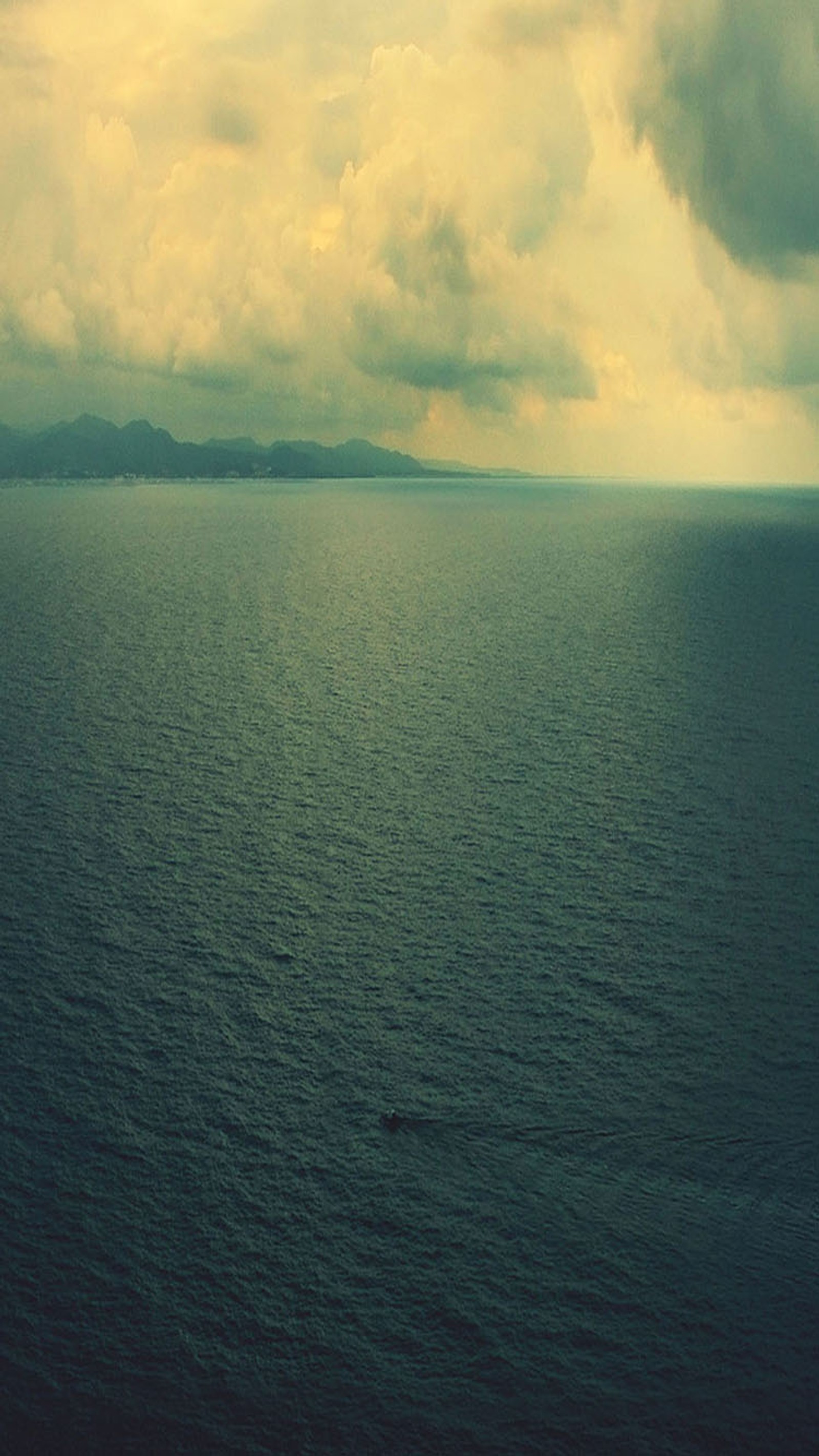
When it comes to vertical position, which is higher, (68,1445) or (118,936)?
(118,936)

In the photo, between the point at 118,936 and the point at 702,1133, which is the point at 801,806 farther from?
the point at 118,936

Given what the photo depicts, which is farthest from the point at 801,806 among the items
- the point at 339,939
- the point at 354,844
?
the point at 339,939

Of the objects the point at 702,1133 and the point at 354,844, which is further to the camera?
the point at 354,844

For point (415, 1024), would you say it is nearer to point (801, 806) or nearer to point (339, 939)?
point (339, 939)

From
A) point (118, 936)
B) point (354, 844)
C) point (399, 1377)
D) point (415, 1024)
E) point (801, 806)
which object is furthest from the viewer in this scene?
point (801, 806)

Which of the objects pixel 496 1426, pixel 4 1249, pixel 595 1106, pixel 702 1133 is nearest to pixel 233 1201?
pixel 4 1249

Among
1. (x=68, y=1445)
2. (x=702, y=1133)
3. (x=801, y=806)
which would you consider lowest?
(x=68, y=1445)

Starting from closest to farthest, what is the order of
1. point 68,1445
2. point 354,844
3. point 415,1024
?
point 68,1445 → point 415,1024 → point 354,844
